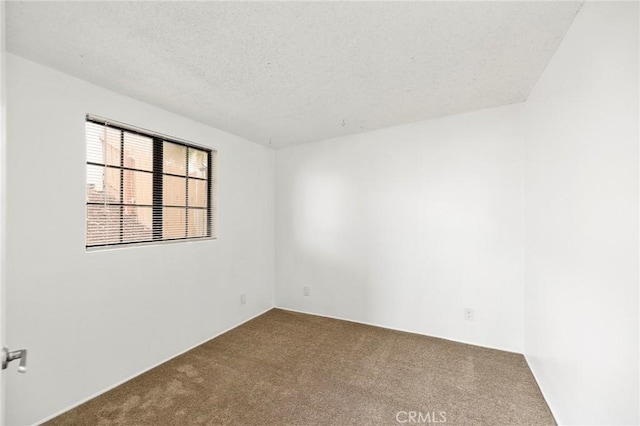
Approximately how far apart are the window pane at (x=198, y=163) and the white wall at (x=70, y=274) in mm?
196

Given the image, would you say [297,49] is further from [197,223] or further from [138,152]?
[197,223]

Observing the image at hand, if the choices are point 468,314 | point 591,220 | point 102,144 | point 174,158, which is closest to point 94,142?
point 102,144

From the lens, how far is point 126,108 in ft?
7.23

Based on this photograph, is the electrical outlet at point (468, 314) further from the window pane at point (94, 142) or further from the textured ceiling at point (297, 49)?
the window pane at point (94, 142)

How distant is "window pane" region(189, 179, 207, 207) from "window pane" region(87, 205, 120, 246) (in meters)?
0.75

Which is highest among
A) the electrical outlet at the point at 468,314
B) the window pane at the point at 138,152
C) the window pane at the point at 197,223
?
the window pane at the point at 138,152

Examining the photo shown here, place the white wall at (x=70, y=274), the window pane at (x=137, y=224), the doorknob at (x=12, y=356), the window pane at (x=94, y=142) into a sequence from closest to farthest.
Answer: the doorknob at (x=12, y=356) → the white wall at (x=70, y=274) → the window pane at (x=94, y=142) → the window pane at (x=137, y=224)

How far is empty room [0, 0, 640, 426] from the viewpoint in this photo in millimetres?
1299

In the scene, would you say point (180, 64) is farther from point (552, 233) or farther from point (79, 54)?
point (552, 233)

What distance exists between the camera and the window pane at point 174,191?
2.62 metres

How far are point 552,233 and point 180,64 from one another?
2720 mm

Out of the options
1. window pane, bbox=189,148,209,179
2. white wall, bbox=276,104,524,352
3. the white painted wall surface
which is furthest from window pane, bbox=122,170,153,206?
the white painted wall surface

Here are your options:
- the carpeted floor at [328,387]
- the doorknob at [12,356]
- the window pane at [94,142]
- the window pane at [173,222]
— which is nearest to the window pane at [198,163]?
the window pane at [173,222]

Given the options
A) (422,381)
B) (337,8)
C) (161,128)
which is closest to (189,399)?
(422,381)
